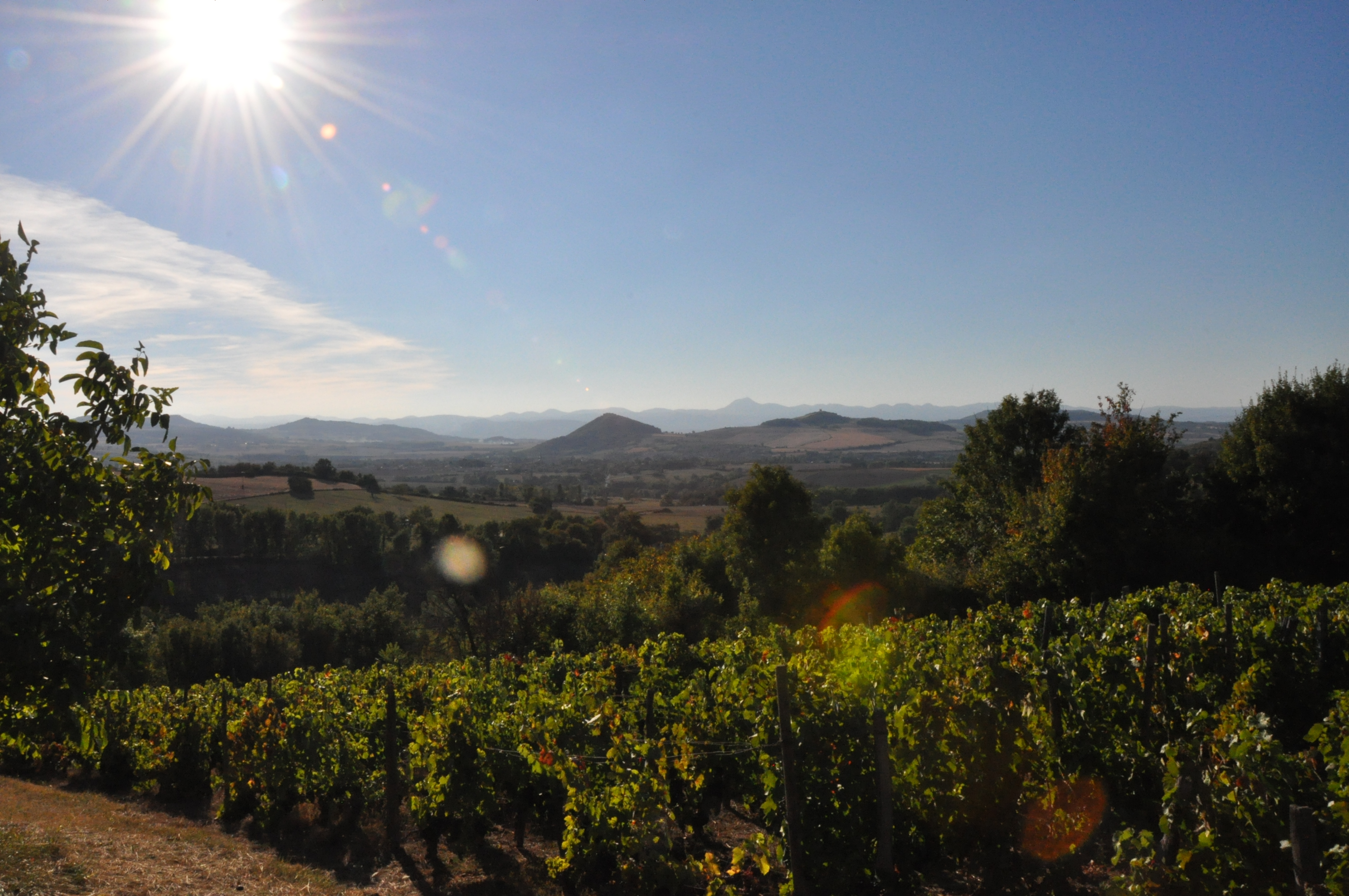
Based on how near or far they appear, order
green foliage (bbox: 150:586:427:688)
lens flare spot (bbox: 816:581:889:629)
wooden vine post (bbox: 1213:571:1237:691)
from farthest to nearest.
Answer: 1. green foliage (bbox: 150:586:427:688)
2. lens flare spot (bbox: 816:581:889:629)
3. wooden vine post (bbox: 1213:571:1237:691)

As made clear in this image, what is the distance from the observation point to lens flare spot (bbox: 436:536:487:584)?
5009 centimetres

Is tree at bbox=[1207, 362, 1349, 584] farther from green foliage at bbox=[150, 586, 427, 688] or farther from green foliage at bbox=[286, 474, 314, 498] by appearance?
green foliage at bbox=[286, 474, 314, 498]

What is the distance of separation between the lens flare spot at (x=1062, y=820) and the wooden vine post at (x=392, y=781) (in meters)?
6.50

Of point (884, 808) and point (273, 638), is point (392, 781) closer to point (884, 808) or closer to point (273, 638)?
point (884, 808)

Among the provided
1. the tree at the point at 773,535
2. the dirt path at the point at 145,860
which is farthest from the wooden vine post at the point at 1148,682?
the tree at the point at 773,535

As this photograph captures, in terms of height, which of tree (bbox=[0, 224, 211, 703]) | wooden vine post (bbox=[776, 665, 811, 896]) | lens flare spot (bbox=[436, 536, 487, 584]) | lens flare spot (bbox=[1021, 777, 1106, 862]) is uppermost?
tree (bbox=[0, 224, 211, 703])

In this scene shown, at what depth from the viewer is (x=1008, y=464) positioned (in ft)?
81.9

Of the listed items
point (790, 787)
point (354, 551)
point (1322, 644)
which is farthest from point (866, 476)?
point (790, 787)

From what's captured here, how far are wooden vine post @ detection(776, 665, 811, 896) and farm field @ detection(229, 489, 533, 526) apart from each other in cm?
5733

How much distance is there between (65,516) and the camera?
3.93 meters

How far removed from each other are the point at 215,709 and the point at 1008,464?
24.5 meters

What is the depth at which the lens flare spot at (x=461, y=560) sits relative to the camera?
50094 mm

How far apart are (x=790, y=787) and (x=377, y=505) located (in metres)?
69.3

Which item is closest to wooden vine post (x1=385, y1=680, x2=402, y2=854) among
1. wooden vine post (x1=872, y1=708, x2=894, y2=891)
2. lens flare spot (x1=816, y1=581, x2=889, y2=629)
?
wooden vine post (x1=872, y1=708, x2=894, y2=891)
